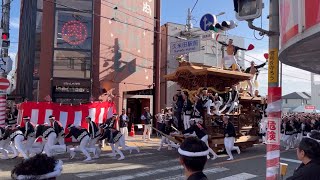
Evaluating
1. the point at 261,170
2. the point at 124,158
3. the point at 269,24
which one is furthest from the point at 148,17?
the point at 269,24

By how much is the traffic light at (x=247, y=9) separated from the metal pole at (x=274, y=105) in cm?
28

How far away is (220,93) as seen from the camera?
53.0ft

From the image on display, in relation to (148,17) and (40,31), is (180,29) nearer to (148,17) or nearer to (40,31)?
(148,17)

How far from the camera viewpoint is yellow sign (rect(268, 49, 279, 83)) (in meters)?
5.94

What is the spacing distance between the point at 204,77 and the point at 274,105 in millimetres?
9591

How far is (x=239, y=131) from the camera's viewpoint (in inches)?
646

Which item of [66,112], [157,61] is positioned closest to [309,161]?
[66,112]

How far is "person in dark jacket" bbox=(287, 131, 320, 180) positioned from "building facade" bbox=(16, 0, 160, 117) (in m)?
17.6

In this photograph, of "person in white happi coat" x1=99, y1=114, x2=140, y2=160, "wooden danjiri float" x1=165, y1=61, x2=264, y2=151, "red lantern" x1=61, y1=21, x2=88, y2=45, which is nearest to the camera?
"person in white happi coat" x1=99, y1=114, x2=140, y2=160

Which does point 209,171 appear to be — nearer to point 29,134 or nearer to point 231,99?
point 231,99

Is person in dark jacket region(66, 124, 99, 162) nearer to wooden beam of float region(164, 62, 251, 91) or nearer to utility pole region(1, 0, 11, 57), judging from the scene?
wooden beam of float region(164, 62, 251, 91)

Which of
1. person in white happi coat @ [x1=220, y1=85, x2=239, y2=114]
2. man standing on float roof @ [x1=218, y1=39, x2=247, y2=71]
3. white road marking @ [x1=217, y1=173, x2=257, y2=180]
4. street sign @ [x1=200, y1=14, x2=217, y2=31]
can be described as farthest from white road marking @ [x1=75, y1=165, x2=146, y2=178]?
street sign @ [x1=200, y1=14, x2=217, y2=31]

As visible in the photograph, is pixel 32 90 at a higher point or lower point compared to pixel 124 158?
higher

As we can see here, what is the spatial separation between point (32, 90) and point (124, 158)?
10197mm
